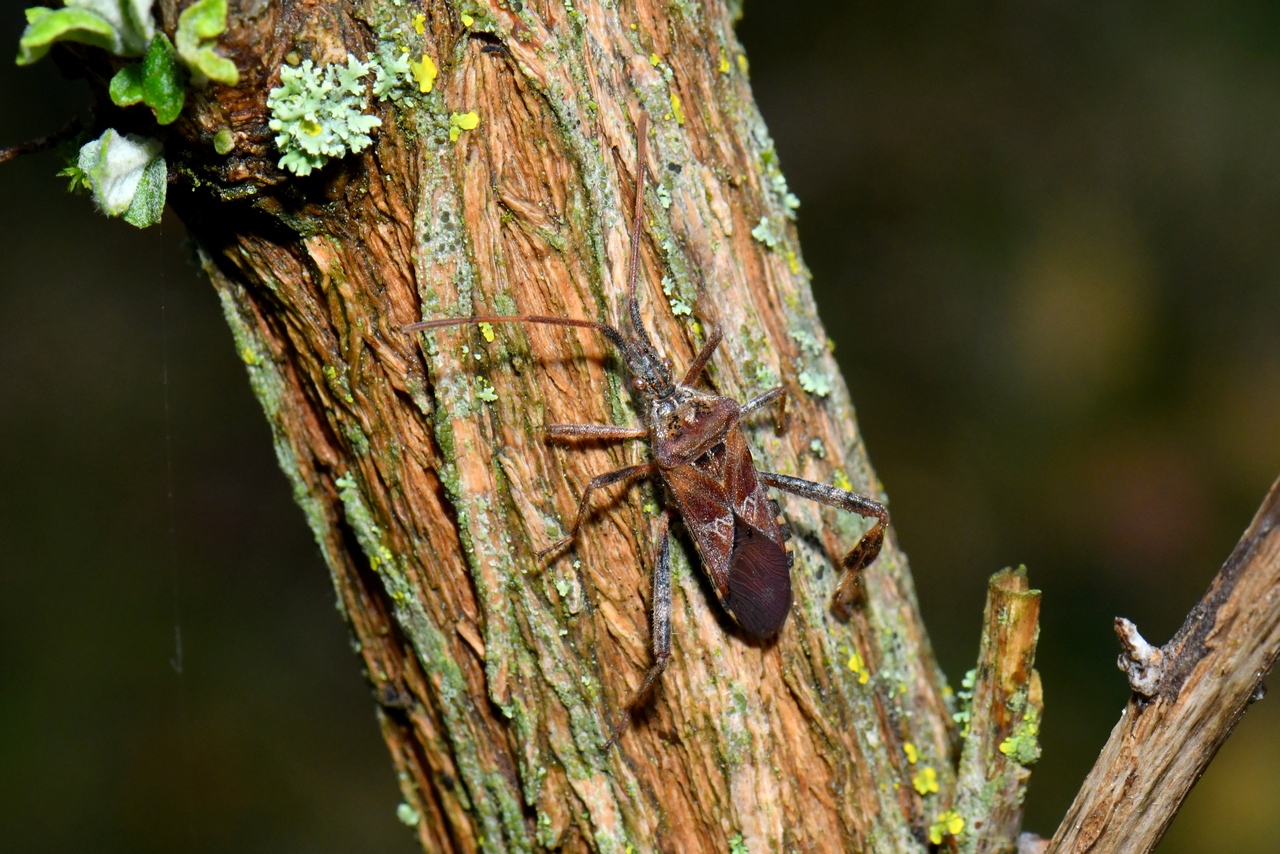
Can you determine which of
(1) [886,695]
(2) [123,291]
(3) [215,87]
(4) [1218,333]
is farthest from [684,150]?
(2) [123,291]

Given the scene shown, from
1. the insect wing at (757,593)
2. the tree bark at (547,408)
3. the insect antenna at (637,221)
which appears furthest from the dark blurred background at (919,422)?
the insect antenna at (637,221)

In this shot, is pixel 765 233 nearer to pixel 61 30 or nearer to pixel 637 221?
pixel 637 221

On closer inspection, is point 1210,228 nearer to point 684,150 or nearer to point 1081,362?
point 1081,362

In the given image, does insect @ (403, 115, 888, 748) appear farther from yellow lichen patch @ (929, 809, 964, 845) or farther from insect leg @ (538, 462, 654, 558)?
yellow lichen patch @ (929, 809, 964, 845)

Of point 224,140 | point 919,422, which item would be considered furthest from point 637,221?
point 919,422

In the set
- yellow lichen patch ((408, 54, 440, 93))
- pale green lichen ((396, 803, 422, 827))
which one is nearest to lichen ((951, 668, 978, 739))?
pale green lichen ((396, 803, 422, 827))

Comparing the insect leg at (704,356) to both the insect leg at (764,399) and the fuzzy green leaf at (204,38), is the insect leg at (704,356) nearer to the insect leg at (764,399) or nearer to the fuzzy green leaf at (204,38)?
the insect leg at (764,399)

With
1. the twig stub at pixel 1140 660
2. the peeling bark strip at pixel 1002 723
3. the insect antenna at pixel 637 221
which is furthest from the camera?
the peeling bark strip at pixel 1002 723
